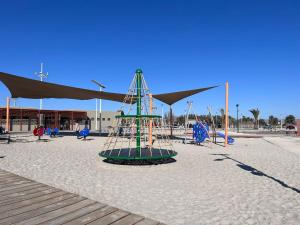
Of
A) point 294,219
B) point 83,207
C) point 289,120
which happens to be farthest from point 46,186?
point 289,120

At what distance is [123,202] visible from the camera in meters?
5.61

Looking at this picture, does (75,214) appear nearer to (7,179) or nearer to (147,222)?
(147,222)

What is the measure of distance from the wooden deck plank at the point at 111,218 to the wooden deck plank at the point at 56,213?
667mm

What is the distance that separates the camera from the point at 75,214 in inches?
186

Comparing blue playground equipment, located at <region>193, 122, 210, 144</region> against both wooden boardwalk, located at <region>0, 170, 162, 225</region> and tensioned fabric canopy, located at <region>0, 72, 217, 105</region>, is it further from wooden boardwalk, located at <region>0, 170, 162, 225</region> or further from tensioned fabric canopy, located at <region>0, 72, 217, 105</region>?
wooden boardwalk, located at <region>0, 170, 162, 225</region>

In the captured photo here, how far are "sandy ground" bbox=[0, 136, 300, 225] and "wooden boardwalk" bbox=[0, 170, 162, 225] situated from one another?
0.38m

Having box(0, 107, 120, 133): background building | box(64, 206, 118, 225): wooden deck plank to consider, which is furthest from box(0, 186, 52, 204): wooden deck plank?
box(0, 107, 120, 133): background building

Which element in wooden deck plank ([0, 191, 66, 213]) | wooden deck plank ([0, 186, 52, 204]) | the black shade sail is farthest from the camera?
the black shade sail

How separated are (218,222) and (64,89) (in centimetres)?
1559

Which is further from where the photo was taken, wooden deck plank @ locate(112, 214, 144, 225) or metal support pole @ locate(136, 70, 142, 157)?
metal support pole @ locate(136, 70, 142, 157)

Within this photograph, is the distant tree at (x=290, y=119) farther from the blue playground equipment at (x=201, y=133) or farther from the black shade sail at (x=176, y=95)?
the blue playground equipment at (x=201, y=133)

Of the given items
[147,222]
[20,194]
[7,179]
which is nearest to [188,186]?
[147,222]

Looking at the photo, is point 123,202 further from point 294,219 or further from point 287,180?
point 287,180

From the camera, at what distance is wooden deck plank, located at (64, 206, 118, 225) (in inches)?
173
